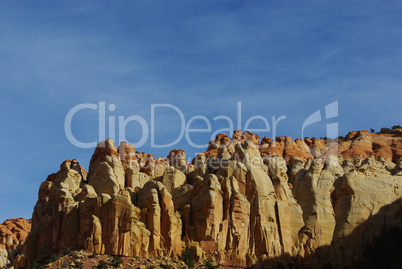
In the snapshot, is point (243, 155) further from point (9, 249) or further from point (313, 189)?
point (9, 249)

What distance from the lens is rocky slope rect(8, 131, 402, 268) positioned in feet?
376

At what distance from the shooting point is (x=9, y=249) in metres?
160

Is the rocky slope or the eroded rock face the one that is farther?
the eroded rock face

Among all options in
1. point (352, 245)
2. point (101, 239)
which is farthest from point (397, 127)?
point (101, 239)

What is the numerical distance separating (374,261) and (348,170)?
69.3ft

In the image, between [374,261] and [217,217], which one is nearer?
[374,261]

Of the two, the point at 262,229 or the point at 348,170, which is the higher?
the point at 348,170

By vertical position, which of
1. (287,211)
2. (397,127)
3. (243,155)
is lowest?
(287,211)

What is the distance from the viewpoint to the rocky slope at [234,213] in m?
115

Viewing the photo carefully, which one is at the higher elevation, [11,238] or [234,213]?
[11,238]

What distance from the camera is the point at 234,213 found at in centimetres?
11875

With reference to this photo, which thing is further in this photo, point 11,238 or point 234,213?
point 11,238

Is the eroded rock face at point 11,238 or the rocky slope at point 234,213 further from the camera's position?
the eroded rock face at point 11,238

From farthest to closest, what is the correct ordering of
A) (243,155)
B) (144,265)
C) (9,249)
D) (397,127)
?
1. (397,127)
2. (9,249)
3. (243,155)
4. (144,265)
